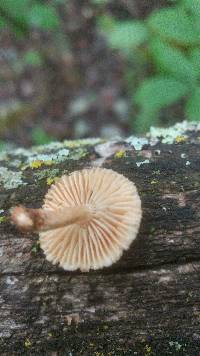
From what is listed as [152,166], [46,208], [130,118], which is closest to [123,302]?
[46,208]

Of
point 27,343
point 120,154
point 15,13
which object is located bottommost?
point 27,343

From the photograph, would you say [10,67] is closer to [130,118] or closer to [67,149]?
[130,118]

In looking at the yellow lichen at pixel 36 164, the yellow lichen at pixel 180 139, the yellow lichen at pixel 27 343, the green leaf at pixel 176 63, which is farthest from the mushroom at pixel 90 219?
the green leaf at pixel 176 63

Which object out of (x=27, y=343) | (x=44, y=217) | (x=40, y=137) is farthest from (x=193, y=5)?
(x=40, y=137)

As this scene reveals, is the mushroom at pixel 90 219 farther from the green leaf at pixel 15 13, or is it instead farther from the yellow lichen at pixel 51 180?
the green leaf at pixel 15 13

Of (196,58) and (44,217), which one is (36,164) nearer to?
(44,217)
